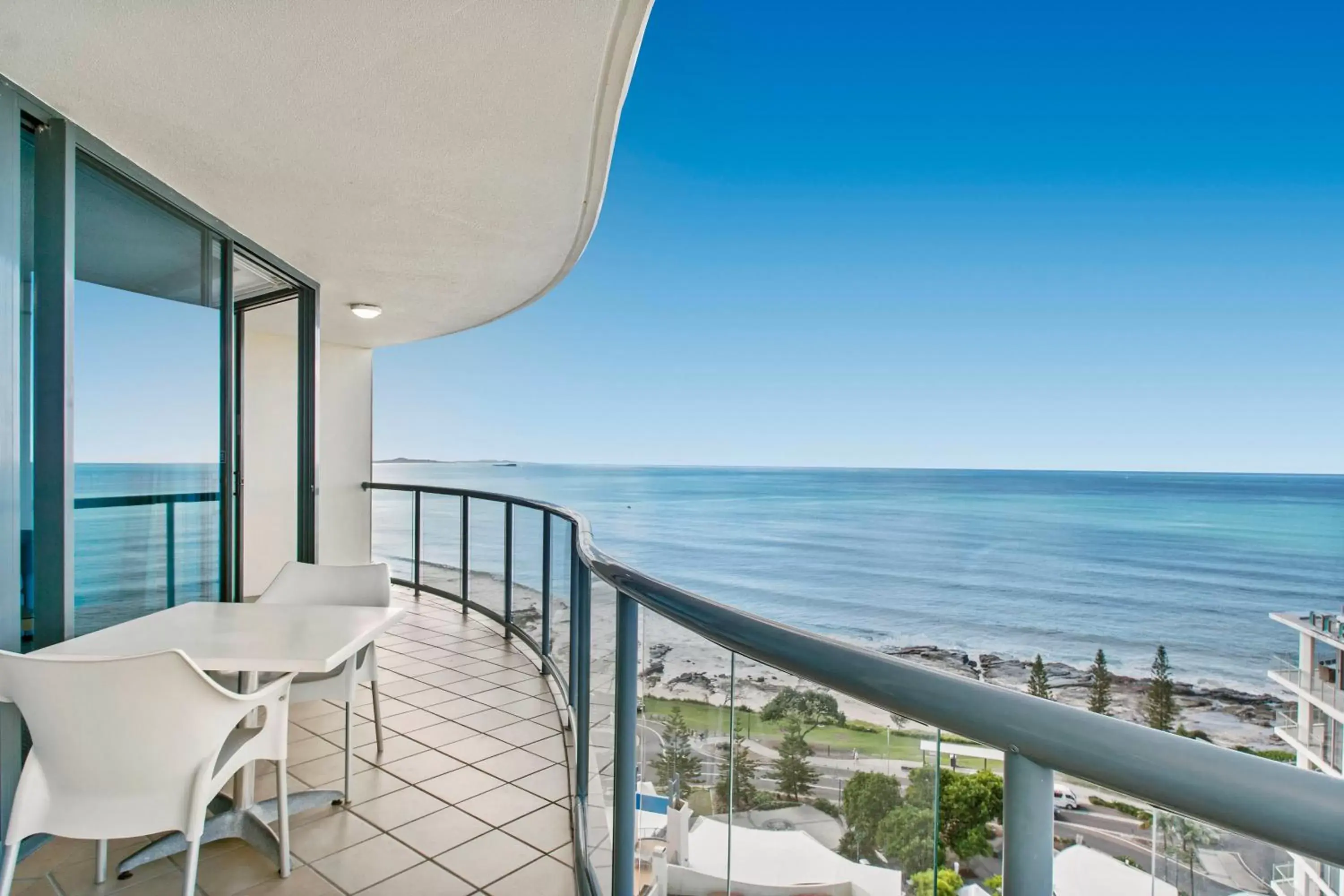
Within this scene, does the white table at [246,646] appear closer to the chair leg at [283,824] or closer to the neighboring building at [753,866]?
the chair leg at [283,824]

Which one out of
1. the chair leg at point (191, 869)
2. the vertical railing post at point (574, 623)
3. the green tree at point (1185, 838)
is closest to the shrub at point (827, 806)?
the green tree at point (1185, 838)

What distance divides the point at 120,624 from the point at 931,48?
65.0ft

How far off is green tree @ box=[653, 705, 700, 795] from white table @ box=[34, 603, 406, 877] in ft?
3.55

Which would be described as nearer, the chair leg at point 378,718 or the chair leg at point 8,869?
the chair leg at point 8,869

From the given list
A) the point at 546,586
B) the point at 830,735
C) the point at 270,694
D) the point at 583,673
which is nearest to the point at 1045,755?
the point at 830,735

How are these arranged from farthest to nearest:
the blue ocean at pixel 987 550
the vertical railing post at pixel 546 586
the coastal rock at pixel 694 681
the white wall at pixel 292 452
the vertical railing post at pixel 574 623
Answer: the blue ocean at pixel 987 550 < the white wall at pixel 292 452 < the vertical railing post at pixel 546 586 < the vertical railing post at pixel 574 623 < the coastal rock at pixel 694 681

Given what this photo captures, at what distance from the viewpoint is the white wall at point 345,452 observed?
612cm

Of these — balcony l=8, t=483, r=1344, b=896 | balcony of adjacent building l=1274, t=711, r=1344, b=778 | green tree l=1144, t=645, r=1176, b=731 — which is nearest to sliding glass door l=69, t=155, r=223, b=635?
balcony l=8, t=483, r=1344, b=896

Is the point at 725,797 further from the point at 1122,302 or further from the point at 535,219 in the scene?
the point at 1122,302

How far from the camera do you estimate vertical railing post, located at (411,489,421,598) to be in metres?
5.95

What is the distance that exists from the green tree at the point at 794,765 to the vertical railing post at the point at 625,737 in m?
0.58

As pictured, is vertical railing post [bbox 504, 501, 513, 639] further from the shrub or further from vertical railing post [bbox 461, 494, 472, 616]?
the shrub

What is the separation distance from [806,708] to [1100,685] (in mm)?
13697

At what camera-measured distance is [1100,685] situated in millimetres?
11797
